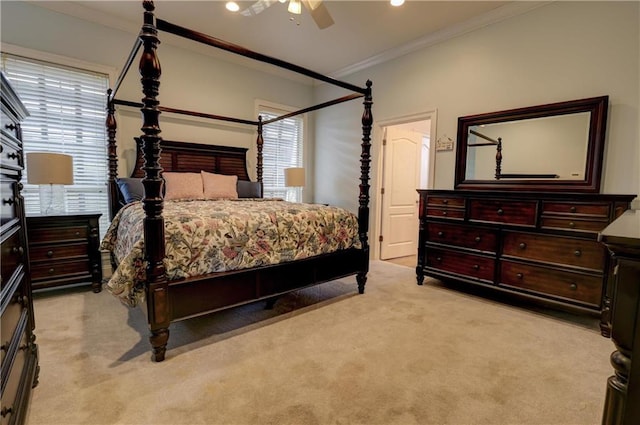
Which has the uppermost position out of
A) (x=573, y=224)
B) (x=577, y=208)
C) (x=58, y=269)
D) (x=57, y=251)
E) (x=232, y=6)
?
(x=232, y=6)

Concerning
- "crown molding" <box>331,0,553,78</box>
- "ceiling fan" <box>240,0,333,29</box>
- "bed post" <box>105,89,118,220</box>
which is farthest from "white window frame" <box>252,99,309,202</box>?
"ceiling fan" <box>240,0,333,29</box>

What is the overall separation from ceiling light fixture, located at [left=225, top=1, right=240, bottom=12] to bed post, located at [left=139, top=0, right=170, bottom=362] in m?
1.64

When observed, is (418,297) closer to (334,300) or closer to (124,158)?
(334,300)

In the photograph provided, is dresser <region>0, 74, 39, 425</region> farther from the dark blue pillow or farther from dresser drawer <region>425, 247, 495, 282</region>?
dresser drawer <region>425, 247, 495, 282</region>

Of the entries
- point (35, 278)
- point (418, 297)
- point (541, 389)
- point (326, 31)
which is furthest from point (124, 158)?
point (541, 389)

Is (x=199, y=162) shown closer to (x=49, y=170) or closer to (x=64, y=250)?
(x=49, y=170)

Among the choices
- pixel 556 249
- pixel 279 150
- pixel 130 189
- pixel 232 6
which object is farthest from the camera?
pixel 279 150

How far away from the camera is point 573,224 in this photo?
2.45 meters

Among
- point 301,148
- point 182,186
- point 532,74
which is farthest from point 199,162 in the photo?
point 532,74

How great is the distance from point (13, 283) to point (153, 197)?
0.70 meters

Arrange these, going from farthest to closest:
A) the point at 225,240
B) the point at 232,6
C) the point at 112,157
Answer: the point at 112,157 < the point at 232,6 < the point at 225,240

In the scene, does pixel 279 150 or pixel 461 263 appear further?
pixel 279 150

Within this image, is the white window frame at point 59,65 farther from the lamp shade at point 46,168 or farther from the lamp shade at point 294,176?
the lamp shade at point 294,176

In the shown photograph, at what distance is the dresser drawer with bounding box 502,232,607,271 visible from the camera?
2365mm
